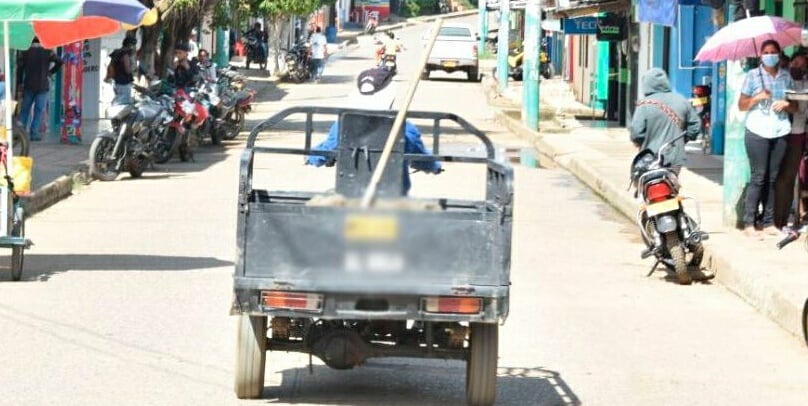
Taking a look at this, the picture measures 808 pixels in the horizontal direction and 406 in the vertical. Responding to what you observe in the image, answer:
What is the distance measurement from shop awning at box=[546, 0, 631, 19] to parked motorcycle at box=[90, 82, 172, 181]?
43.4 ft

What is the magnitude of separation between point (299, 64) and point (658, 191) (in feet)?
135

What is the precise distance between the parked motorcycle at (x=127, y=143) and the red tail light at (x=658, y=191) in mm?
9174

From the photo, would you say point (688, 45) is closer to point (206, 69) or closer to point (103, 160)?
point (206, 69)

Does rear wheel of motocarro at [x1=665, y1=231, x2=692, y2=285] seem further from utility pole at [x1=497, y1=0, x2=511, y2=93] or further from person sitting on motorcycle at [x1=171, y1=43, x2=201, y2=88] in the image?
utility pole at [x1=497, y1=0, x2=511, y2=93]

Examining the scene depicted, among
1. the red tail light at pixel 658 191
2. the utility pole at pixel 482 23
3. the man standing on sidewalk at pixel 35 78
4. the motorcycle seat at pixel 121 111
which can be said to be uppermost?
the utility pole at pixel 482 23

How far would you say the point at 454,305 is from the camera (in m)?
7.10

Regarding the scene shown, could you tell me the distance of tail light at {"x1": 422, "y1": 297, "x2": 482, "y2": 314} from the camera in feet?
23.1

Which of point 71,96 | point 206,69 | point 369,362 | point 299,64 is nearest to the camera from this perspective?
point 369,362

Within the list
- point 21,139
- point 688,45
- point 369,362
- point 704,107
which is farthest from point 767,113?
point 688,45

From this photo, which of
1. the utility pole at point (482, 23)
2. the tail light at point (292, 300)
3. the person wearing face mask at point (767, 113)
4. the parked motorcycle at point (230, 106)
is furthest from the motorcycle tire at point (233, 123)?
the utility pole at point (482, 23)

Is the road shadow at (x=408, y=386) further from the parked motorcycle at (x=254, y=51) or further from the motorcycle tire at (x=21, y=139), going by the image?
the parked motorcycle at (x=254, y=51)

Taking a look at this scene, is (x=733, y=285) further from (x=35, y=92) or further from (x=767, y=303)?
(x=35, y=92)

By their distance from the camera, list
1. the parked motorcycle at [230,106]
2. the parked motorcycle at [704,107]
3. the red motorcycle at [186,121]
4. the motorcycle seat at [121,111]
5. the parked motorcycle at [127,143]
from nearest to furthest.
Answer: the parked motorcycle at [127,143]
the motorcycle seat at [121,111]
the red motorcycle at [186,121]
the parked motorcycle at [704,107]
the parked motorcycle at [230,106]

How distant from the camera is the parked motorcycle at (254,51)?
56000mm
